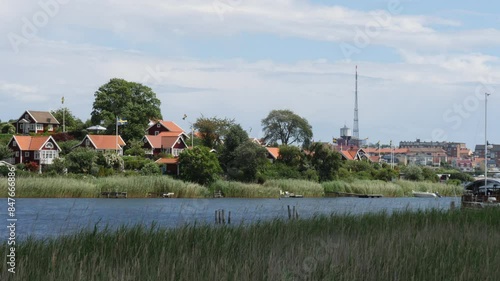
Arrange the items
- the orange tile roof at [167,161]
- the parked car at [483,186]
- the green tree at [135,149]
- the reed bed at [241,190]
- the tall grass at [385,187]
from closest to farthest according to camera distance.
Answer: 1. the parked car at [483,186]
2. the reed bed at [241,190]
3. the tall grass at [385,187]
4. the orange tile roof at [167,161]
5. the green tree at [135,149]

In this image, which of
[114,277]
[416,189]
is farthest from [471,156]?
[114,277]

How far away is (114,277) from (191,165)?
59431 mm

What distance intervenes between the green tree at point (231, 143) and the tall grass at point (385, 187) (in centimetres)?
979

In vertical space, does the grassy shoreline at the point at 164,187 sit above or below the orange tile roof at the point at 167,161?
below

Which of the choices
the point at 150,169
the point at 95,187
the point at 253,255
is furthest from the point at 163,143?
the point at 253,255

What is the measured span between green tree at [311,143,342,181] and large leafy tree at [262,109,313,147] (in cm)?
2280

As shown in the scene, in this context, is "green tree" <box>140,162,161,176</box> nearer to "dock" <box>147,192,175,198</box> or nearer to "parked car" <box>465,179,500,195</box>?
"dock" <box>147,192,175,198</box>


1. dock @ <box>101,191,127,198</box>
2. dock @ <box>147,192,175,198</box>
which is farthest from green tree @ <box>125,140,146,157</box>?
dock @ <box>101,191,127,198</box>

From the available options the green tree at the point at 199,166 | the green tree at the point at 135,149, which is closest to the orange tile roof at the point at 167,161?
the green tree at the point at 135,149

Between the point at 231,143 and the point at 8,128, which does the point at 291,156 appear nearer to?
the point at 231,143

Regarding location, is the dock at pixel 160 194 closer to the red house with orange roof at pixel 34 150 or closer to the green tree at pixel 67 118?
the red house with orange roof at pixel 34 150

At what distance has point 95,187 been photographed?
2288 inches

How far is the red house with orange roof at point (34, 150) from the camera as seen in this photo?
261 feet

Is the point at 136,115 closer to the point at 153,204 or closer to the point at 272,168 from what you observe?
the point at 272,168
